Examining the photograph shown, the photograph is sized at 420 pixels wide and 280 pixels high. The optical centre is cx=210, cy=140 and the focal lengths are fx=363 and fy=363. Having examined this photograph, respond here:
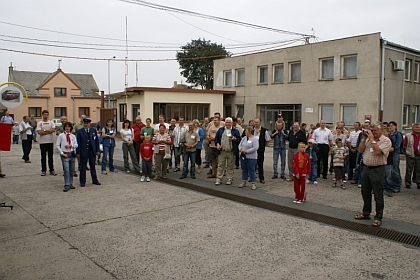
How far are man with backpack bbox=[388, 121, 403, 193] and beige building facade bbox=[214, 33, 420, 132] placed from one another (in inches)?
442

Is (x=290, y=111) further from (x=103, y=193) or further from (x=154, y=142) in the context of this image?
(x=103, y=193)

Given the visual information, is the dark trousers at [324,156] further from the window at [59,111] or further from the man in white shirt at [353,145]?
the window at [59,111]

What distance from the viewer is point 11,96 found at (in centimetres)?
898

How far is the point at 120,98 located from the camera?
2992 centimetres

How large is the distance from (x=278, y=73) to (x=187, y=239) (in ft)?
71.5

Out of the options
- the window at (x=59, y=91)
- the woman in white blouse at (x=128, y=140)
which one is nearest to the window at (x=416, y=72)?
the woman in white blouse at (x=128, y=140)

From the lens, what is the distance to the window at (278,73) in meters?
25.6

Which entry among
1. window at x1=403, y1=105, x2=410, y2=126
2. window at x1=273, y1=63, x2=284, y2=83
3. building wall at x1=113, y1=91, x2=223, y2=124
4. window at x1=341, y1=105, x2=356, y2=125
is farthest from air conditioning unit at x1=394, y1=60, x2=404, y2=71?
building wall at x1=113, y1=91, x2=223, y2=124

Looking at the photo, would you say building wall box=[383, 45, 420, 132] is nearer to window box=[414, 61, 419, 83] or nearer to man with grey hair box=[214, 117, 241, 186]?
window box=[414, 61, 419, 83]

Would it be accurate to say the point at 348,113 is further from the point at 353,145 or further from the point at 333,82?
the point at 353,145

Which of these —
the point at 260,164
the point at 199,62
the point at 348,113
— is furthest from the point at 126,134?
the point at 199,62

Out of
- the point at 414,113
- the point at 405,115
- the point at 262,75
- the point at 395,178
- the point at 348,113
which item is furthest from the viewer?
the point at 262,75

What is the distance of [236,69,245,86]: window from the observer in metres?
28.7

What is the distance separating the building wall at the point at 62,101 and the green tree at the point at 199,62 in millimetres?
14392
